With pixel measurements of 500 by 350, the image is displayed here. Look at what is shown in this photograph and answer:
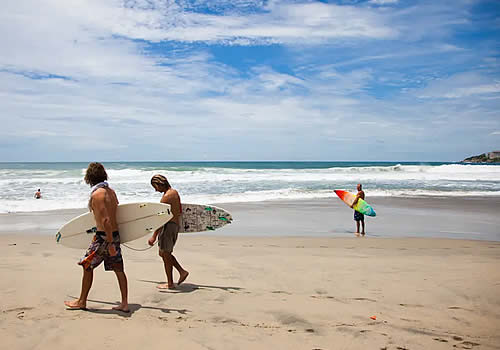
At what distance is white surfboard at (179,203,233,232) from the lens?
5289mm

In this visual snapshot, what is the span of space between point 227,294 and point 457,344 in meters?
2.39

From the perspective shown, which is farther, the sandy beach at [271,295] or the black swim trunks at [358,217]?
the black swim trunks at [358,217]

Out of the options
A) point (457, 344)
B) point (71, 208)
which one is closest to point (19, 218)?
point (71, 208)

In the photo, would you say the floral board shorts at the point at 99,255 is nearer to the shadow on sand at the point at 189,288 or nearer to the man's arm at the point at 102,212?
the man's arm at the point at 102,212

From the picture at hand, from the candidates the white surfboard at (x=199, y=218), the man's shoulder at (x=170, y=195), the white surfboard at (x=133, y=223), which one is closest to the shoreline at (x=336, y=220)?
the white surfboard at (x=199, y=218)

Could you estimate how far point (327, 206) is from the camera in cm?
1419

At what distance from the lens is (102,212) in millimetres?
3500

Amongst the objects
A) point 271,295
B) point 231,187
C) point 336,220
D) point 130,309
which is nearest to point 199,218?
point 271,295

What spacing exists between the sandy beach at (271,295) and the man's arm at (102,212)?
33.7 inches

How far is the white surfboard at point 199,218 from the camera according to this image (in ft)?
17.4

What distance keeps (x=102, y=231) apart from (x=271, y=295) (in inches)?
80.5

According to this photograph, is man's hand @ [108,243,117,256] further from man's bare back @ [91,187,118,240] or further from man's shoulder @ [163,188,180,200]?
man's shoulder @ [163,188,180,200]

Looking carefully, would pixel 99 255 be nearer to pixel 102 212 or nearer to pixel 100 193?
pixel 102 212

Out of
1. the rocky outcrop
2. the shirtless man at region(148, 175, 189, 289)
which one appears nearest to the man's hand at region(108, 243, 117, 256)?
the shirtless man at region(148, 175, 189, 289)
